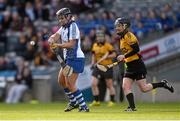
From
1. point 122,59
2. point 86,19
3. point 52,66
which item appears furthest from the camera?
point 86,19

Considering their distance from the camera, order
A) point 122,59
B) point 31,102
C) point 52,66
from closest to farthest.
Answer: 1. point 122,59
2. point 31,102
3. point 52,66

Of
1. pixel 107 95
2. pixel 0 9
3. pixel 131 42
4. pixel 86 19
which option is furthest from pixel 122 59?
pixel 0 9

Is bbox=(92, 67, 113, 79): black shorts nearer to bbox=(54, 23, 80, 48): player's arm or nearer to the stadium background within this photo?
the stadium background

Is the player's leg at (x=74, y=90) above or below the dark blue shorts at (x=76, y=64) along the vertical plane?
below

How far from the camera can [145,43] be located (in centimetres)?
2961

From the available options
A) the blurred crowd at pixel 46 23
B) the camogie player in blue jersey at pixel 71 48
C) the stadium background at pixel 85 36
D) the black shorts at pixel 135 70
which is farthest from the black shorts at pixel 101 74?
the camogie player in blue jersey at pixel 71 48

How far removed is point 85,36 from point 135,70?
11.2 metres

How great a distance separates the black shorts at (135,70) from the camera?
18.6 m

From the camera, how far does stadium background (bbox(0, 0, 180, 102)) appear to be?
2842 cm

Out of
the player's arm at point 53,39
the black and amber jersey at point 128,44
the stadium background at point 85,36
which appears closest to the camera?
the player's arm at point 53,39

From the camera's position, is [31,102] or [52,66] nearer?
[31,102]

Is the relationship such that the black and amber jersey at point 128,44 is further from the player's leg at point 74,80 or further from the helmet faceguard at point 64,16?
the helmet faceguard at point 64,16

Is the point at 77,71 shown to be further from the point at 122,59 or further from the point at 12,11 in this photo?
the point at 12,11

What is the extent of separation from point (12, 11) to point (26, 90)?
595 cm
